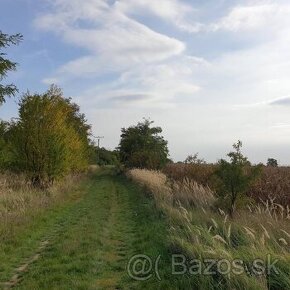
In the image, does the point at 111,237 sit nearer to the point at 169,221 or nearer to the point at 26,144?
the point at 169,221

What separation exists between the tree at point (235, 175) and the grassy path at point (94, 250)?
2.25 m

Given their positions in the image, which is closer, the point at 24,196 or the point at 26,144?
the point at 24,196

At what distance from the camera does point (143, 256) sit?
10617 mm

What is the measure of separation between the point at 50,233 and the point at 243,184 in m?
6.33

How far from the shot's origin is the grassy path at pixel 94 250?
8773 millimetres

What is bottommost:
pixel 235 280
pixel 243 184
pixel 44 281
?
pixel 44 281

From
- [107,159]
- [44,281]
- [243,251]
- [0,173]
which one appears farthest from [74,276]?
[107,159]

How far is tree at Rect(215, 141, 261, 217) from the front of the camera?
556 inches

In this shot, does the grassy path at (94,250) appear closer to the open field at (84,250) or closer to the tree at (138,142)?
the open field at (84,250)

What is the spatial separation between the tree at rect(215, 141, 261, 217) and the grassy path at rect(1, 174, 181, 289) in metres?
2.25

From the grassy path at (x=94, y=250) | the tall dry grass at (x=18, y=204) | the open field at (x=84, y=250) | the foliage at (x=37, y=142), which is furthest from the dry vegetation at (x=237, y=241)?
the foliage at (x=37, y=142)

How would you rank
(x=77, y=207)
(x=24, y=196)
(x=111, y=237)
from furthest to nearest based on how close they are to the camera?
(x=77, y=207) → (x=24, y=196) → (x=111, y=237)

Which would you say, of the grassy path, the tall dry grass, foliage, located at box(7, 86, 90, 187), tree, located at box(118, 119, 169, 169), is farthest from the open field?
tree, located at box(118, 119, 169, 169)

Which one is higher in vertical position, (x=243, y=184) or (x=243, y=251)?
(x=243, y=184)
